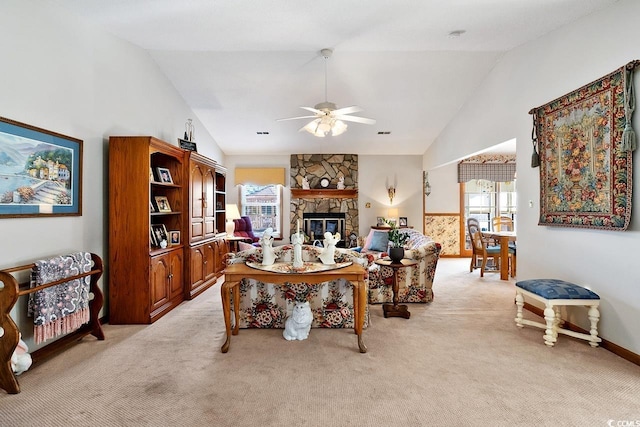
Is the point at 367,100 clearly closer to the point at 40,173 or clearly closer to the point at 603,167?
the point at 603,167

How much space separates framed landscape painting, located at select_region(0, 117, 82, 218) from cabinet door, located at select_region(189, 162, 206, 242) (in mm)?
1420

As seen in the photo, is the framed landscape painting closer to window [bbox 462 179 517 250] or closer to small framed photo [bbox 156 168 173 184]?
Result: small framed photo [bbox 156 168 173 184]

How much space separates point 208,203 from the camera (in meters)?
5.05

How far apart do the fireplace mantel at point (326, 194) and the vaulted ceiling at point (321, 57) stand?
1.16 meters

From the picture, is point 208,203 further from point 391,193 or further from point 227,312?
point 391,193

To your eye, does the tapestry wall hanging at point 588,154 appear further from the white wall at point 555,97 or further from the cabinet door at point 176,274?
the cabinet door at point 176,274

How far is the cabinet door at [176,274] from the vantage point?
12.8ft

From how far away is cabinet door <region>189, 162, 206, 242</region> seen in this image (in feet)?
14.4

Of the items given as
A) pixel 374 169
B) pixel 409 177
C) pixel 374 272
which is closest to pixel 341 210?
pixel 374 169

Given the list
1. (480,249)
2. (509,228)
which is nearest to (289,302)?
(480,249)

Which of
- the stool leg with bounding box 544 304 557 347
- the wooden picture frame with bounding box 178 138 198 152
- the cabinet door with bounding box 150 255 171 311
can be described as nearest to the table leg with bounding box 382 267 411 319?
the stool leg with bounding box 544 304 557 347

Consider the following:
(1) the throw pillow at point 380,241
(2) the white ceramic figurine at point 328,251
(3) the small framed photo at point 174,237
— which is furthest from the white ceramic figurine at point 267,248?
(1) the throw pillow at point 380,241

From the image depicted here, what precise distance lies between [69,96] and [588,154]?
16.3ft

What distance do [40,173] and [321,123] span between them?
2829 mm
